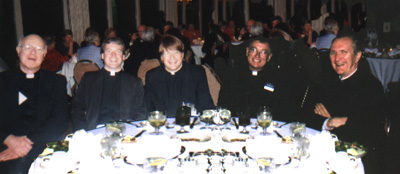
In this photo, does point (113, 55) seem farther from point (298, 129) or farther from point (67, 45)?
point (67, 45)

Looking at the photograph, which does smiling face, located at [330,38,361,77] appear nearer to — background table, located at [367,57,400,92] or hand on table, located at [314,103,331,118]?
hand on table, located at [314,103,331,118]

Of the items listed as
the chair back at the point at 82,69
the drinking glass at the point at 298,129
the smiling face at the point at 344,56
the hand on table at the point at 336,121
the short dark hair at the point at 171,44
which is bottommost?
the hand on table at the point at 336,121

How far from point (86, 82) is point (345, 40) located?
2.00 meters

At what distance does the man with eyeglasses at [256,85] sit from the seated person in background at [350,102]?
0.34 m

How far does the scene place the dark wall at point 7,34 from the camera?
7.66 metres

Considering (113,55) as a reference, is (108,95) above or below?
below

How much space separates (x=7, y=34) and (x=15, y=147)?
6050 mm

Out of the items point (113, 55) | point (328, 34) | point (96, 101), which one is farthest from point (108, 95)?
point (328, 34)

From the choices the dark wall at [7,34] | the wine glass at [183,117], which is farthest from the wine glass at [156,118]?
the dark wall at [7,34]

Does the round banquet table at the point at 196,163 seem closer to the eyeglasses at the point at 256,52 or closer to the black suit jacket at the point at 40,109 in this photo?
the black suit jacket at the point at 40,109

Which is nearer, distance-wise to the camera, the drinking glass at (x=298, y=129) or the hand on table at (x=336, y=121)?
the drinking glass at (x=298, y=129)

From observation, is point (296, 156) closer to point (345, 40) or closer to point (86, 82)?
point (345, 40)

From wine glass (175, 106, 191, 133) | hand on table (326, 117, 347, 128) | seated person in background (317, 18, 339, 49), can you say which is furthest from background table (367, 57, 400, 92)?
wine glass (175, 106, 191, 133)

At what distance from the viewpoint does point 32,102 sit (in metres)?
2.84
